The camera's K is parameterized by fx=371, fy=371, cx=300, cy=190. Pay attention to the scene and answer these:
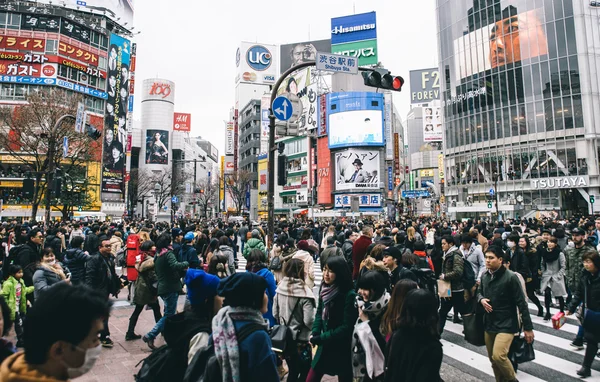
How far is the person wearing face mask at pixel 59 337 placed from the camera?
1503 millimetres

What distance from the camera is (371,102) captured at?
54031mm

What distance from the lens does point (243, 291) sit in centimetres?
240

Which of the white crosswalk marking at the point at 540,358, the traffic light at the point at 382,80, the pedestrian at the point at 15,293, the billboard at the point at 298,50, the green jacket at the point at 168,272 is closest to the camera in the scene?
the white crosswalk marking at the point at 540,358

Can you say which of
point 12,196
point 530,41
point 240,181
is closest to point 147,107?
point 240,181

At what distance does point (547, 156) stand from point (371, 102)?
2349cm

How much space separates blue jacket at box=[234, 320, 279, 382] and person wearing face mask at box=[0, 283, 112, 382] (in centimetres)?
86

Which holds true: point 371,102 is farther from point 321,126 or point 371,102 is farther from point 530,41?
point 530,41

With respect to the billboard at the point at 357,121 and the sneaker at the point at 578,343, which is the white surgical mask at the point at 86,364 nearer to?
the sneaker at the point at 578,343

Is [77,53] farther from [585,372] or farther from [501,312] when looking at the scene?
[585,372]

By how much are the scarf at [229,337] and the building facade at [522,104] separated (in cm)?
3519

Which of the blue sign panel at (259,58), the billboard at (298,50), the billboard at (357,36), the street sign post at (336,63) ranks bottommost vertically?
the street sign post at (336,63)

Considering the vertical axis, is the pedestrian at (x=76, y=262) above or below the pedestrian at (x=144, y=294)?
above

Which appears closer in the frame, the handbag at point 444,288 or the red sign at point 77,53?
the handbag at point 444,288

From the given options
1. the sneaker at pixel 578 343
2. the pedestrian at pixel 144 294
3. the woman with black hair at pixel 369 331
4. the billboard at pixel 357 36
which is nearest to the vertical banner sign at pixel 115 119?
the billboard at pixel 357 36
